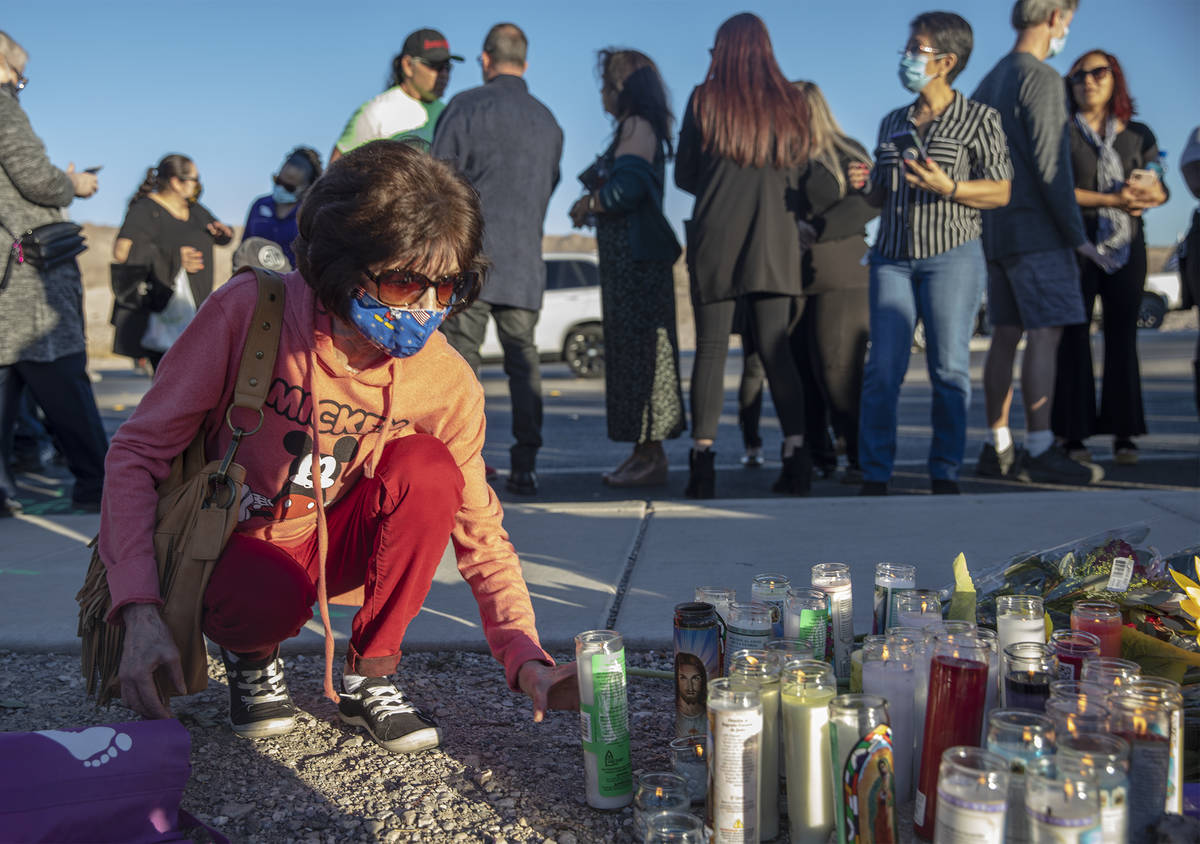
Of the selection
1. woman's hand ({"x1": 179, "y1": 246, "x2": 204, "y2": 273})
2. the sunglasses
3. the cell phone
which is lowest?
the sunglasses

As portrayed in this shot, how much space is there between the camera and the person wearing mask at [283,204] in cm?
617

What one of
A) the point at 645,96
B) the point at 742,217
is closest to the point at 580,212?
the point at 645,96

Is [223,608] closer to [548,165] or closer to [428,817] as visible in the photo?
[428,817]

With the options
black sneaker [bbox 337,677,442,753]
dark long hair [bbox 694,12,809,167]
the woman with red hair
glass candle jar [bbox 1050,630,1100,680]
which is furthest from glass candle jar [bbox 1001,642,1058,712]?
the woman with red hair

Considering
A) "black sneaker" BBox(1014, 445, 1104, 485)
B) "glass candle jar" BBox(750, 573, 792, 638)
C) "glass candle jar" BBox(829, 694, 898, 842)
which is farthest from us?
"black sneaker" BBox(1014, 445, 1104, 485)

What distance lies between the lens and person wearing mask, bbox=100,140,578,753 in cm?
203

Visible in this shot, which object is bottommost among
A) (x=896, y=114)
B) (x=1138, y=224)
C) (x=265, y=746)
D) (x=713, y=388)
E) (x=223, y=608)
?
(x=265, y=746)

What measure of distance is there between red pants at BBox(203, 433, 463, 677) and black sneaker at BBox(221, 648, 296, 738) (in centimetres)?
5

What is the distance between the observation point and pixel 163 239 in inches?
256

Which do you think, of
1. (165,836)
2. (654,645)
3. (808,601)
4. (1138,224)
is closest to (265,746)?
(165,836)

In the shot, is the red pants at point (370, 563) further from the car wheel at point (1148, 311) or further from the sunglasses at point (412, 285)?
the car wheel at point (1148, 311)

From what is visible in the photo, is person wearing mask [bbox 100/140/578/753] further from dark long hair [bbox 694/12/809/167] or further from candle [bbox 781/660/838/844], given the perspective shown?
dark long hair [bbox 694/12/809/167]

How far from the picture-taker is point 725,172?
15.5 feet

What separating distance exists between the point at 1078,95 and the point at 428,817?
17.1ft
